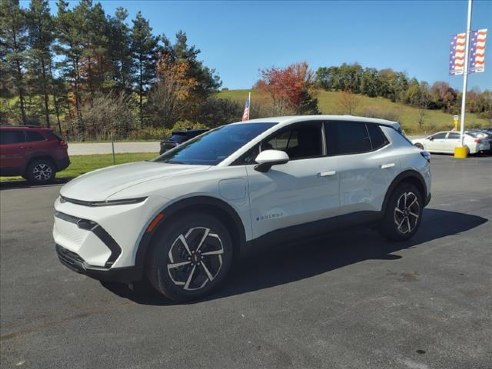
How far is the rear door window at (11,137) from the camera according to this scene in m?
13.4

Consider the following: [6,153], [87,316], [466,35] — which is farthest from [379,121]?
[466,35]

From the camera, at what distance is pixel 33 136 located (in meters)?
14.0

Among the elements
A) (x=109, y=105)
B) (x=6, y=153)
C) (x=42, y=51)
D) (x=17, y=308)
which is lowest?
(x=17, y=308)

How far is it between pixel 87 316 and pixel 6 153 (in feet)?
36.9

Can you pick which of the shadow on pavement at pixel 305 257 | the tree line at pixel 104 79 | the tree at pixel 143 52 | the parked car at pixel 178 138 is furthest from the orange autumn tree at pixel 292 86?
the shadow on pavement at pixel 305 257

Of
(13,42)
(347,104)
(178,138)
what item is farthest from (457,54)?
(347,104)

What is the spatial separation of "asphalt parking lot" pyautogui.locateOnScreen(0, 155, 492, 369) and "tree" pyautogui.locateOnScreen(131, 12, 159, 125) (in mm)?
43661

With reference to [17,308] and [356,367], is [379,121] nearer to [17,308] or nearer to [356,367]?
[356,367]

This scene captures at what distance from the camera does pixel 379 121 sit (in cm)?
586

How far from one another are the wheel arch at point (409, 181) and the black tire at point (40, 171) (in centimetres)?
1160

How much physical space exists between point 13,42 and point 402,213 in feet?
146

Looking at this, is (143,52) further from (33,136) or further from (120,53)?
(33,136)

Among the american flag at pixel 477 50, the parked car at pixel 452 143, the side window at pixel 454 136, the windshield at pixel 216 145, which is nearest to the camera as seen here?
the windshield at pixel 216 145

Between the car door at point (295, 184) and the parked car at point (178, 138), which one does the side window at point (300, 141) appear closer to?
the car door at point (295, 184)
